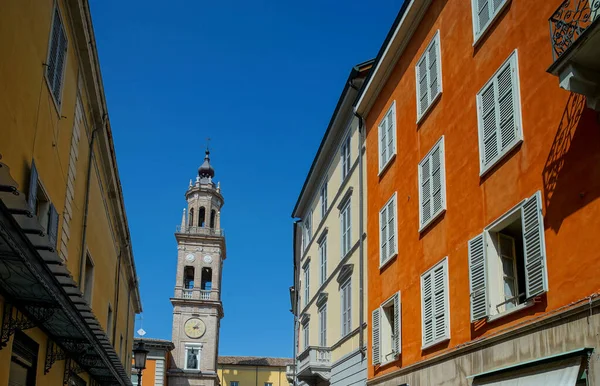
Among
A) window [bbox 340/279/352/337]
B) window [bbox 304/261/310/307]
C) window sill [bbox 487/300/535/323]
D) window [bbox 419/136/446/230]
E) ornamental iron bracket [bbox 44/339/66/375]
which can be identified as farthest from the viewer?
window [bbox 304/261/310/307]

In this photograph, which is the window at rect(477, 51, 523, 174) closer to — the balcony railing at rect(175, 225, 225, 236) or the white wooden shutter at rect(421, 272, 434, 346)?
the white wooden shutter at rect(421, 272, 434, 346)

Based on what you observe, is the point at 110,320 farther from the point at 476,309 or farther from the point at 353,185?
the point at 476,309

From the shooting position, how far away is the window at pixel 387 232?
1764 centimetres

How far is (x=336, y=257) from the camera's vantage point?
2525cm

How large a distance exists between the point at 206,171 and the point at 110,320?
58.2 m

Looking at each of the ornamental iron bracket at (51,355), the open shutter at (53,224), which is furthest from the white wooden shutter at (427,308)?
the open shutter at (53,224)

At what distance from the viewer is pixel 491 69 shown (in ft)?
41.1

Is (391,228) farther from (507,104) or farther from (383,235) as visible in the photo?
(507,104)

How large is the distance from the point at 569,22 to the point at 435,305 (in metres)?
6.70

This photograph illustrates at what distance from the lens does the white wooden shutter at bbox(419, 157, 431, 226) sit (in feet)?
50.3

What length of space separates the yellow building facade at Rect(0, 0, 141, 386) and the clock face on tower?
177ft

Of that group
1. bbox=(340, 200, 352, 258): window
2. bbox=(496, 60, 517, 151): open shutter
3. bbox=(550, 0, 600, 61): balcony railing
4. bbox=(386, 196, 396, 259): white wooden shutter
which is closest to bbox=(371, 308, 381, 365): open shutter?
bbox=(386, 196, 396, 259): white wooden shutter

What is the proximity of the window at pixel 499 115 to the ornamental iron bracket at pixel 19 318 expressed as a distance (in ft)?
23.8

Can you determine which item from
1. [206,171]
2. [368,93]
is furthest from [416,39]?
[206,171]
